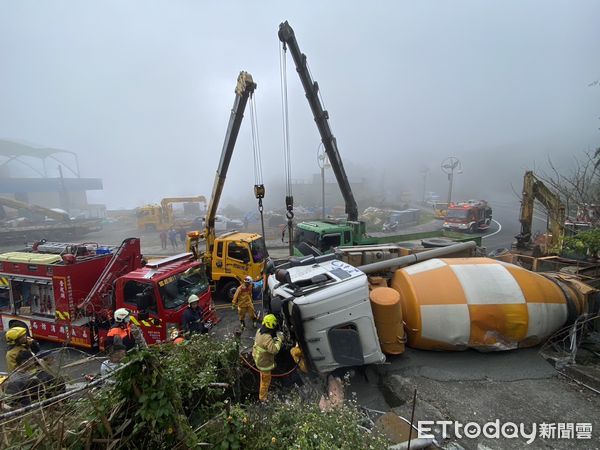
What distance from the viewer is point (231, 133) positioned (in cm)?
1024

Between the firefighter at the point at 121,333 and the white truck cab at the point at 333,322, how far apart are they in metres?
2.92

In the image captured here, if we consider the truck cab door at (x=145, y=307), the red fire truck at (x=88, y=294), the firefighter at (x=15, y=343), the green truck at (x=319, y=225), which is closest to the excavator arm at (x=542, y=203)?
the green truck at (x=319, y=225)

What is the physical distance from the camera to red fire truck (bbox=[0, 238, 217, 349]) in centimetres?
645

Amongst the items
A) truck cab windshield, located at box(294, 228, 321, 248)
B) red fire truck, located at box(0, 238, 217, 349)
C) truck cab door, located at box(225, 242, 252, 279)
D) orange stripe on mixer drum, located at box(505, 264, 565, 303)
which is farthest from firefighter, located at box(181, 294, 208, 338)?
orange stripe on mixer drum, located at box(505, 264, 565, 303)

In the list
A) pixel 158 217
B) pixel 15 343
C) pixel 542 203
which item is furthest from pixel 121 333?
pixel 158 217

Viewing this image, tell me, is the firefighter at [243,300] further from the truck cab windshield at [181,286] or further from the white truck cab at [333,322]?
the white truck cab at [333,322]

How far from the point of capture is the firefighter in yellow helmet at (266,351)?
4.46 m

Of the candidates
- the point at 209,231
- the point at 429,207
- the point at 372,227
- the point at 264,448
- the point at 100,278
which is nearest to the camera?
the point at 264,448

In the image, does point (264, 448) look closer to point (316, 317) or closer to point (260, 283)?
point (316, 317)

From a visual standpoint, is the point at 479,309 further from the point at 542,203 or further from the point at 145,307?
the point at 542,203

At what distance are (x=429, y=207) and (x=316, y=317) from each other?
46763 millimetres

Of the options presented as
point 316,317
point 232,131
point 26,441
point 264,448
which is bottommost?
point 264,448

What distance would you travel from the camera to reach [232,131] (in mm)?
10188

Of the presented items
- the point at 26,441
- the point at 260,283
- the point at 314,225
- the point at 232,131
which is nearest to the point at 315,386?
the point at 26,441
